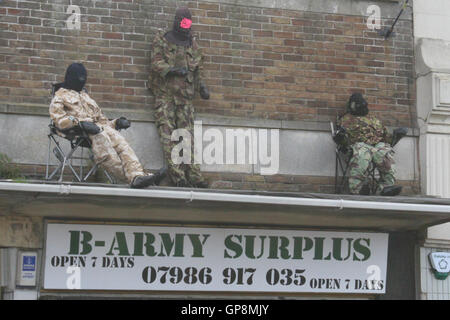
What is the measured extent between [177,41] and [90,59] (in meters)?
1.13

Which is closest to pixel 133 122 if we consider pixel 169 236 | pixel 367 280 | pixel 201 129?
pixel 201 129

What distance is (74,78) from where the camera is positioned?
959 centimetres

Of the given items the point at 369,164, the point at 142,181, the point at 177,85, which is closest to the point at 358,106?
the point at 369,164

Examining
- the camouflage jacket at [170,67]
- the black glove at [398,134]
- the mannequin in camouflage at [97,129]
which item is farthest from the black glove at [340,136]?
the mannequin in camouflage at [97,129]

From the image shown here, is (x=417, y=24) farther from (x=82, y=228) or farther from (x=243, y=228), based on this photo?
(x=82, y=228)

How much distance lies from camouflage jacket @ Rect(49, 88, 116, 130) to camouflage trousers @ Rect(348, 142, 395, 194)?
3083mm

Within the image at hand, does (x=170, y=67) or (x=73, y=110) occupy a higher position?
(x=170, y=67)

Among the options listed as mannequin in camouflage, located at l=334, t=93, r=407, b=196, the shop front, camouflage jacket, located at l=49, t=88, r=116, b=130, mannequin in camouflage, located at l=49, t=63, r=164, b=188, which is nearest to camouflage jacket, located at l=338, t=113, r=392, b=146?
mannequin in camouflage, located at l=334, t=93, r=407, b=196

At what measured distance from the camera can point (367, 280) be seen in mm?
10602

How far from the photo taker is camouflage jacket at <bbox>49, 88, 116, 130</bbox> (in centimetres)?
927

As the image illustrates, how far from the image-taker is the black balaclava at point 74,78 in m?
9.59

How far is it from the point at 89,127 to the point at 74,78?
2.50ft

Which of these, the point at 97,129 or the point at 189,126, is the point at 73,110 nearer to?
the point at 97,129
